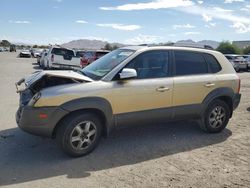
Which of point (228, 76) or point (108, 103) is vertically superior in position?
point (228, 76)

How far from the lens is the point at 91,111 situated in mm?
5047

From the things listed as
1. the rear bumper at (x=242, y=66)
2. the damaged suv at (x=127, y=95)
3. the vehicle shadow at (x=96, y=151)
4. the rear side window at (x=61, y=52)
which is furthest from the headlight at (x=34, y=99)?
the rear bumper at (x=242, y=66)

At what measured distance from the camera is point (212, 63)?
649 centimetres

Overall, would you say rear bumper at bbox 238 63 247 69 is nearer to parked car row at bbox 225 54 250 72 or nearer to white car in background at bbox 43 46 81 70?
parked car row at bbox 225 54 250 72

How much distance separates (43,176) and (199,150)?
2.76 m

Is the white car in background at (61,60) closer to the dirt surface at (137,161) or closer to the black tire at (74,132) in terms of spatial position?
the dirt surface at (137,161)

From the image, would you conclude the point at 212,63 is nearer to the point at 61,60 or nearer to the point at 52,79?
the point at 52,79

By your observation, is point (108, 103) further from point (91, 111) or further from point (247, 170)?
point (247, 170)

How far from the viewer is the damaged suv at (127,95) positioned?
15.6 feet

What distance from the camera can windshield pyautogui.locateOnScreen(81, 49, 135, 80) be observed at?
5.40 meters

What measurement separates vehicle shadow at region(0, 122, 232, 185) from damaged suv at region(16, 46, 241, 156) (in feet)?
0.88

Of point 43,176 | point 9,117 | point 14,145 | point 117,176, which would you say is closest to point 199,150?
point 117,176

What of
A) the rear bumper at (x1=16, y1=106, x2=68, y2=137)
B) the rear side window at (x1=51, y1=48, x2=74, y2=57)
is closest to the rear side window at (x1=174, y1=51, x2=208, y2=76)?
the rear bumper at (x1=16, y1=106, x2=68, y2=137)

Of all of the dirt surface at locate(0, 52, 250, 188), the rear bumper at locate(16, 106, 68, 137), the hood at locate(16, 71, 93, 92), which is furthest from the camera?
the hood at locate(16, 71, 93, 92)
